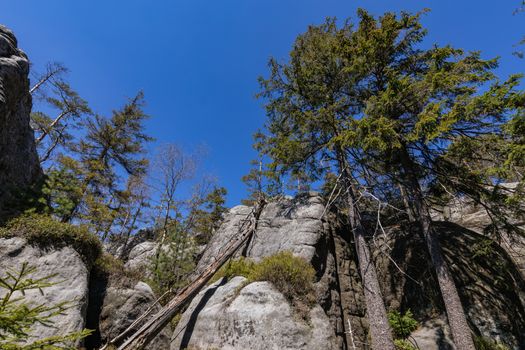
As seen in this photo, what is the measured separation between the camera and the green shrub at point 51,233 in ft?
28.3

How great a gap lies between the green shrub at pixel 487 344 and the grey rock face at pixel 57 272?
41.7ft

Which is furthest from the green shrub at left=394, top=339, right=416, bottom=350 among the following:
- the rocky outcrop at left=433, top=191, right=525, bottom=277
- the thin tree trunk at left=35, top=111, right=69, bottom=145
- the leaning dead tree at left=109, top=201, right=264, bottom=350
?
the thin tree trunk at left=35, top=111, right=69, bottom=145

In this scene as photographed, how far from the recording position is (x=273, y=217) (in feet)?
46.8

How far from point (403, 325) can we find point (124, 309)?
35.4 feet

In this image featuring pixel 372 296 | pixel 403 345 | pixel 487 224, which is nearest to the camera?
pixel 372 296

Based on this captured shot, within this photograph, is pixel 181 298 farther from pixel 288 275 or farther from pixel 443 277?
pixel 443 277

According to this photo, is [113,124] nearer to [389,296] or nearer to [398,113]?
[398,113]

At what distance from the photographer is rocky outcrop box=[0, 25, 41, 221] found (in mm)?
9938

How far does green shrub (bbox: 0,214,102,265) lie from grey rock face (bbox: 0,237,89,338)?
0.76 feet

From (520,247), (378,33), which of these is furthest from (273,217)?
(520,247)

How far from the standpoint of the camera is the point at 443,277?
8703 mm

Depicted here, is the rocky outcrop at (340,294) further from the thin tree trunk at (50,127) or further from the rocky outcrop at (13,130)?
the thin tree trunk at (50,127)

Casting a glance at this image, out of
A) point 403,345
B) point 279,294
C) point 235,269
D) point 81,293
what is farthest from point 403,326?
point 81,293

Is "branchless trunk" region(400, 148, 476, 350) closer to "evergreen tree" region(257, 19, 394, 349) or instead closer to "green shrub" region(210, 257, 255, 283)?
"evergreen tree" region(257, 19, 394, 349)
